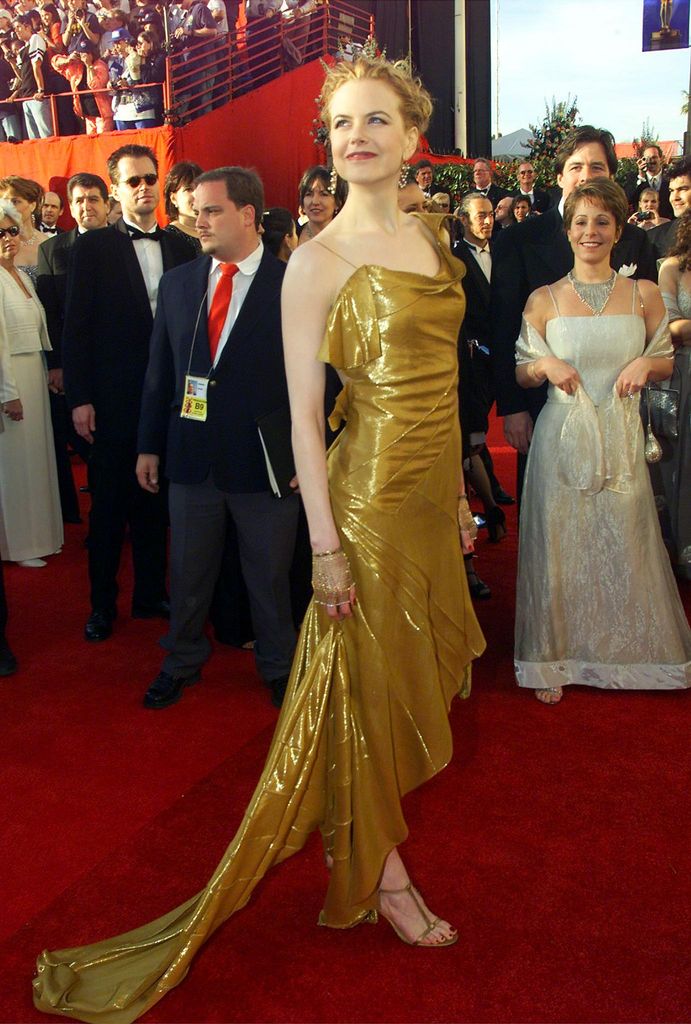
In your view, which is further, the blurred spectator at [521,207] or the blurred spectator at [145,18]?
the blurred spectator at [145,18]

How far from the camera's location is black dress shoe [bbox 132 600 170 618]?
398 cm

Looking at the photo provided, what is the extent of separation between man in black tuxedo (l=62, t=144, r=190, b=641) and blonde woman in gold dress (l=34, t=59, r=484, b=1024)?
76.7 inches

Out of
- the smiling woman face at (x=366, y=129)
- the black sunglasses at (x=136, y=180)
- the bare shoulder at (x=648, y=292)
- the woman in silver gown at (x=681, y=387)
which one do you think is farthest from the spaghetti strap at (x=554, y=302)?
the black sunglasses at (x=136, y=180)

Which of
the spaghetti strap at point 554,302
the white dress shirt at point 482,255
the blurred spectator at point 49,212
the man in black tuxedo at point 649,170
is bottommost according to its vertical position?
the spaghetti strap at point 554,302

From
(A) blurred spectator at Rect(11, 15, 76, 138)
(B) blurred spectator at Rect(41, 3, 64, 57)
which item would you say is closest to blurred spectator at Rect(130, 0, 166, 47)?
(B) blurred spectator at Rect(41, 3, 64, 57)

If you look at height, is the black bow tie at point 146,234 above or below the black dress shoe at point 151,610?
above

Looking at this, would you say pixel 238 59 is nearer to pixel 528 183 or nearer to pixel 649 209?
pixel 528 183

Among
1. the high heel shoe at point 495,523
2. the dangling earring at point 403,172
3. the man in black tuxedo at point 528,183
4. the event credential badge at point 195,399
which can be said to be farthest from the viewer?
the man in black tuxedo at point 528,183

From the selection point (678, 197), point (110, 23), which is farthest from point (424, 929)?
point (110, 23)

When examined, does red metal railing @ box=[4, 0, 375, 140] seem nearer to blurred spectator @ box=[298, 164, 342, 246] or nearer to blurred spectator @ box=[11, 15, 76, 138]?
blurred spectator @ box=[11, 15, 76, 138]

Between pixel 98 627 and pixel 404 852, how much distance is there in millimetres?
1906

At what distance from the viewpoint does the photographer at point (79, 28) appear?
12109mm

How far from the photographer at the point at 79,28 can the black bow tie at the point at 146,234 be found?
401 inches

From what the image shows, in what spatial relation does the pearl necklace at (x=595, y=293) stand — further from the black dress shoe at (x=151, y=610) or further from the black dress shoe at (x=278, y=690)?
the black dress shoe at (x=151, y=610)
